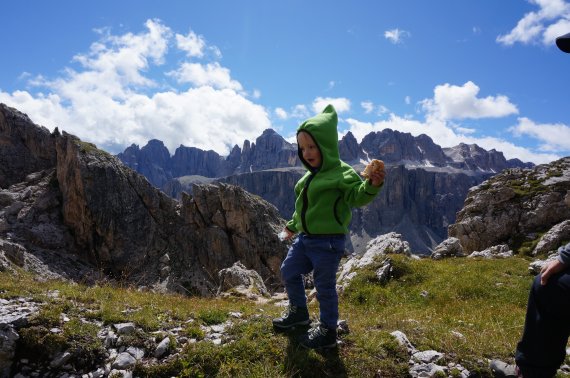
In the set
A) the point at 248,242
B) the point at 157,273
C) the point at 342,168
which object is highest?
the point at 342,168

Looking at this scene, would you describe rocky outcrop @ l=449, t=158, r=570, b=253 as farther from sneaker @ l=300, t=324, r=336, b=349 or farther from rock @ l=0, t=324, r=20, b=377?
rock @ l=0, t=324, r=20, b=377

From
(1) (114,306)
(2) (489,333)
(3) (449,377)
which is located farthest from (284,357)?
(2) (489,333)

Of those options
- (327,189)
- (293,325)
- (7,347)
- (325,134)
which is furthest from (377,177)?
(7,347)

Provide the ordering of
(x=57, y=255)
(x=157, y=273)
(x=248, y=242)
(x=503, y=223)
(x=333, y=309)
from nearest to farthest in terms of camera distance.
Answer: (x=333, y=309)
(x=503, y=223)
(x=57, y=255)
(x=157, y=273)
(x=248, y=242)

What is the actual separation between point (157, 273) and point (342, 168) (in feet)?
293

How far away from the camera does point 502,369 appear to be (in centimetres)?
573

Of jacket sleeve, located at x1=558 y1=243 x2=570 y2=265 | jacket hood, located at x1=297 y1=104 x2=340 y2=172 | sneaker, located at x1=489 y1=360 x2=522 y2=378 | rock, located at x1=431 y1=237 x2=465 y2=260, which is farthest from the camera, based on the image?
rock, located at x1=431 y1=237 x2=465 y2=260

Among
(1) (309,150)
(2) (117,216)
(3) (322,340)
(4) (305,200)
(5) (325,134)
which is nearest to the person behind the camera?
(3) (322,340)

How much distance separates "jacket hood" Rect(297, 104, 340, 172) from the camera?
702 cm

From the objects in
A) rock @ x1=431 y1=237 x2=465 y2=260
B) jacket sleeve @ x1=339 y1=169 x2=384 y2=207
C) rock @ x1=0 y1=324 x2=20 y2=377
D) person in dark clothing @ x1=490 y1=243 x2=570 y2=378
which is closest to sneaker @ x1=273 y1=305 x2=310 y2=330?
jacket sleeve @ x1=339 y1=169 x2=384 y2=207

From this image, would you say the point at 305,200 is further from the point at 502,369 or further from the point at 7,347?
the point at 7,347

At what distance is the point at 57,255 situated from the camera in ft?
261

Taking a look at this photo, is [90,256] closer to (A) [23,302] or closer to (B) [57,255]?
(B) [57,255]

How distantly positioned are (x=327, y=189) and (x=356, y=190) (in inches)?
27.2
